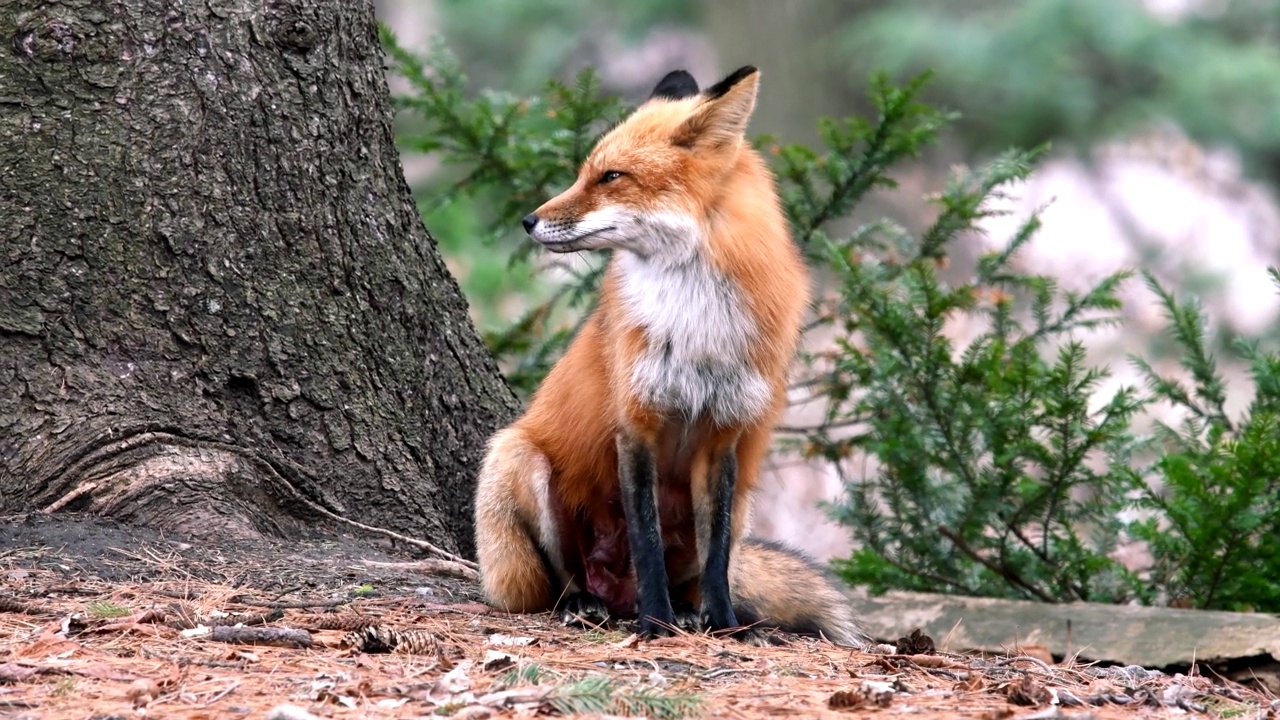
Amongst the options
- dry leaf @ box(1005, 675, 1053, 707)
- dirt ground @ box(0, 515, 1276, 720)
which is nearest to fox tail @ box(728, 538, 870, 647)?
dirt ground @ box(0, 515, 1276, 720)

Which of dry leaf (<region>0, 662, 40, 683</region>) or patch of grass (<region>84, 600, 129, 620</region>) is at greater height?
patch of grass (<region>84, 600, 129, 620</region>)

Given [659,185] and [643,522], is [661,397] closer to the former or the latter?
[643,522]

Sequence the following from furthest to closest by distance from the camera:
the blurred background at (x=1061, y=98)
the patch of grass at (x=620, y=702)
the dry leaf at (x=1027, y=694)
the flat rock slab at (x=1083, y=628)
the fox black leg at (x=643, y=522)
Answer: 1. the blurred background at (x=1061, y=98)
2. the flat rock slab at (x=1083, y=628)
3. the fox black leg at (x=643, y=522)
4. the dry leaf at (x=1027, y=694)
5. the patch of grass at (x=620, y=702)

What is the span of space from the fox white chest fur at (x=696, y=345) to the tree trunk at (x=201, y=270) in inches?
51.3

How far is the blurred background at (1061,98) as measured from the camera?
16109mm

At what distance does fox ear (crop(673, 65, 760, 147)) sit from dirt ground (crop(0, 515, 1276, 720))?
1.86 m

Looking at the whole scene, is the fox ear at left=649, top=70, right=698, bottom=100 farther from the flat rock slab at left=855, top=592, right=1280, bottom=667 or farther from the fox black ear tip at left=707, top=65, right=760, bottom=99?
the flat rock slab at left=855, top=592, right=1280, bottom=667

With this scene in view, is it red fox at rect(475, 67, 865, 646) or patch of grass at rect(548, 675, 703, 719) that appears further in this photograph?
red fox at rect(475, 67, 865, 646)

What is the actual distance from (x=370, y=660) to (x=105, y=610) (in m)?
0.94

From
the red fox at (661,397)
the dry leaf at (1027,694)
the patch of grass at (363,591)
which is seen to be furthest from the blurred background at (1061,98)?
the dry leaf at (1027,694)

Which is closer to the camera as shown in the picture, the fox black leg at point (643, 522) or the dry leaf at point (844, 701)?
the dry leaf at point (844, 701)

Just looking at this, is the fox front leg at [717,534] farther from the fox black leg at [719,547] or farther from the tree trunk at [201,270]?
the tree trunk at [201,270]

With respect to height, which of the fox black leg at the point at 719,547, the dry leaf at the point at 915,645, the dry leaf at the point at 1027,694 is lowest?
the dry leaf at the point at 1027,694

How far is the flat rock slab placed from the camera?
5105mm
